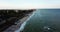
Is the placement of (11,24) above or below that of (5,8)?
below

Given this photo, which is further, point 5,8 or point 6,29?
point 6,29

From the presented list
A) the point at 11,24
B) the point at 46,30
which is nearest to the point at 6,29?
the point at 11,24

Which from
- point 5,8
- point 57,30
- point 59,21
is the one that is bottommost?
point 57,30

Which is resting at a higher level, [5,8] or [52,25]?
[5,8]
